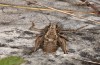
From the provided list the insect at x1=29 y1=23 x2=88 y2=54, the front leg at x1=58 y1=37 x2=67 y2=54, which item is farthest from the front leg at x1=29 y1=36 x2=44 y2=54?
the front leg at x1=58 y1=37 x2=67 y2=54

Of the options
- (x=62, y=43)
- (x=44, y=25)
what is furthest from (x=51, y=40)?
(x=44, y=25)

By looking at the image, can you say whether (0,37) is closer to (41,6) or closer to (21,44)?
(21,44)

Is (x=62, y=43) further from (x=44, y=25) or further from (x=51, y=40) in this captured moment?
(x=44, y=25)

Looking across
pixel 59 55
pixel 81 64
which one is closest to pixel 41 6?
pixel 59 55

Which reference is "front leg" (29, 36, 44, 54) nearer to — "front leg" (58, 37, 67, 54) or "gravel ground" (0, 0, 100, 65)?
"gravel ground" (0, 0, 100, 65)

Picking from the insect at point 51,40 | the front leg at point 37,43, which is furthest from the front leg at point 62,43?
the front leg at point 37,43

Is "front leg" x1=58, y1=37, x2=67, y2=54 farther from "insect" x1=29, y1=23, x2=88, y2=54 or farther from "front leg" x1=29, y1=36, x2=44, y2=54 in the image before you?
"front leg" x1=29, y1=36, x2=44, y2=54

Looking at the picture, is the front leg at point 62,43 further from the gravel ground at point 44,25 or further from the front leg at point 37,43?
the front leg at point 37,43
